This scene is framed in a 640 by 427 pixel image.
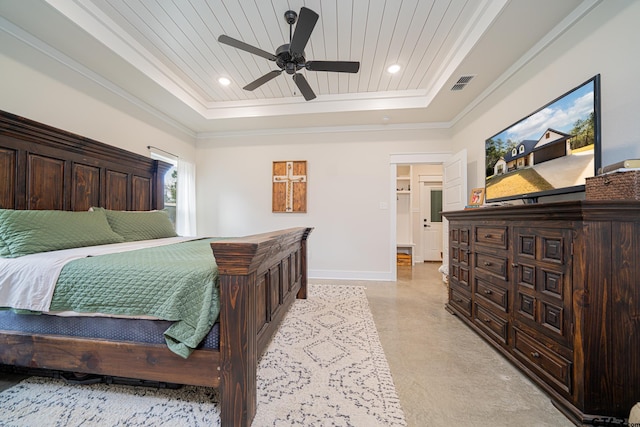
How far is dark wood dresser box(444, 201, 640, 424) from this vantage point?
1.11 m

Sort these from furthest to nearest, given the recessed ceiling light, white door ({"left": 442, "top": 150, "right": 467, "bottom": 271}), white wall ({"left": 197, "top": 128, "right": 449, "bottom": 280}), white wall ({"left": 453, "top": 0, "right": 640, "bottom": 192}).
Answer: white wall ({"left": 197, "top": 128, "right": 449, "bottom": 280}) < white door ({"left": 442, "top": 150, "right": 467, "bottom": 271}) < the recessed ceiling light < white wall ({"left": 453, "top": 0, "right": 640, "bottom": 192})

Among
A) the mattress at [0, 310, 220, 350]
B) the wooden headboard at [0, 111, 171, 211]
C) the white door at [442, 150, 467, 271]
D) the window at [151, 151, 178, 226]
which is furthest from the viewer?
the window at [151, 151, 178, 226]

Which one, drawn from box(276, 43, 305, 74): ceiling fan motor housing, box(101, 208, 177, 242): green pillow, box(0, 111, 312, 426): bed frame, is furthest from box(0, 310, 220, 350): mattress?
box(276, 43, 305, 74): ceiling fan motor housing

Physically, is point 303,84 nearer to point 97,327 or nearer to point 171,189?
point 97,327

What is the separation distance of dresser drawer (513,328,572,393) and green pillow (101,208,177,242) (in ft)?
11.2

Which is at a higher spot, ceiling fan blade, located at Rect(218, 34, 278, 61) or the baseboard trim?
ceiling fan blade, located at Rect(218, 34, 278, 61)

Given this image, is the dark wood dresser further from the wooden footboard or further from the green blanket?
the green blanket

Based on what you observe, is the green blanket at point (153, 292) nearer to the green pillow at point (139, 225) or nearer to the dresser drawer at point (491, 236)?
the green pillow at point (139, 225)

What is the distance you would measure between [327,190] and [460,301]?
2548 mm

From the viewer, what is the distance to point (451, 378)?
1511mm

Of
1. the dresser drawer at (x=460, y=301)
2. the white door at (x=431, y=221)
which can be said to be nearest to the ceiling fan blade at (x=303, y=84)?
the dresser drawer at (x=460, y=301)

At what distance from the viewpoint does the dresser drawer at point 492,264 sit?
5.71 feet

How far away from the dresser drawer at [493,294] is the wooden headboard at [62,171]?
12.9 ft

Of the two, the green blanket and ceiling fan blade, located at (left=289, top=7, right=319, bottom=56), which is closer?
the green blanket
